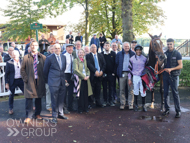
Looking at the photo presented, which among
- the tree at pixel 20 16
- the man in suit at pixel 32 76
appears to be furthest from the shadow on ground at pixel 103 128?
the tree at pixel 20 16

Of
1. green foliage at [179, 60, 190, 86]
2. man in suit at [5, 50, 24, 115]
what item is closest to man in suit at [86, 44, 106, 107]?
man in suit at [5, 50, 24, 115]

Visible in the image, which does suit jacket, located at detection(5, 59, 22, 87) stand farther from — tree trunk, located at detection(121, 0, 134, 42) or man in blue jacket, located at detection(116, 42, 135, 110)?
tree trunk, located at detection(121, 0, 134, 42)

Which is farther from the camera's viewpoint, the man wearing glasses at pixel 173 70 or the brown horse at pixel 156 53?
the brown horse at pixel 156 53

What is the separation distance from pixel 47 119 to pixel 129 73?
3.02m

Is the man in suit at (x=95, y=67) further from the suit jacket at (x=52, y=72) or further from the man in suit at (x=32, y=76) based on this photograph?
the man in suit at (x=32, y=76)

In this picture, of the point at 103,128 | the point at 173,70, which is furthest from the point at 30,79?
the point at 173,70

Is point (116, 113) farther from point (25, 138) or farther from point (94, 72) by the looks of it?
point (25, 138)

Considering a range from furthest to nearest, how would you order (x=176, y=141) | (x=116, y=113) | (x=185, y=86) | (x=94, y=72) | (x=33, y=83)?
(x=185, y=86) → (x=94, y=72) → (x=116, y=113) → (x=33, y=83) → (x=176, y=141)

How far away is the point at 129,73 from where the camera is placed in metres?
6.24

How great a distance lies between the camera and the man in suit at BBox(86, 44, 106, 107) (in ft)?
21.1

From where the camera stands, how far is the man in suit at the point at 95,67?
6430mm

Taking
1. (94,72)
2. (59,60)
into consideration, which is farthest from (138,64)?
(59,60)

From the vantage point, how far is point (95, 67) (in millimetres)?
6566

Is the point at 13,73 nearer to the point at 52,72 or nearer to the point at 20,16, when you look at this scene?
the point at 52,72
